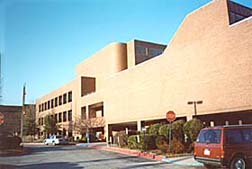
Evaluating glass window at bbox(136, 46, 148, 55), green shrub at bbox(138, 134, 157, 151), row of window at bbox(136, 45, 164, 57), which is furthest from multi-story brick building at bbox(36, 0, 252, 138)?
row of window at bbox(136, 45, 164, 57)

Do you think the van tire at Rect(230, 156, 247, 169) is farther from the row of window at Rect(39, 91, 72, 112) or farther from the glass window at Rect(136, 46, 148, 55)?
the row of window at Rect(39, 91, 72, 112)

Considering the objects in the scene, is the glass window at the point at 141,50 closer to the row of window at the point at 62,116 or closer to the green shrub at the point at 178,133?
the row of window at the point at 62,116

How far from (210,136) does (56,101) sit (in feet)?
195

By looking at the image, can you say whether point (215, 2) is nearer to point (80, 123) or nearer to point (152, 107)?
point (152, 107)

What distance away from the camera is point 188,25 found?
95.6ft

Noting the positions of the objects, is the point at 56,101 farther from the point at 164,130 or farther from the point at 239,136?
the point at 239,136

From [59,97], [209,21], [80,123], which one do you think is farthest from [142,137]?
[59,97]

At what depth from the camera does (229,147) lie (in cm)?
1094

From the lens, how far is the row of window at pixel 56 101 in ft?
202

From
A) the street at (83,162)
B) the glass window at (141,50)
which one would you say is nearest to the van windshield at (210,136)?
the street at (83,162)

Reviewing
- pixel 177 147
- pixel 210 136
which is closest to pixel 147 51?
pixel 177 147

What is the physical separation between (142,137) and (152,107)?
1125cm

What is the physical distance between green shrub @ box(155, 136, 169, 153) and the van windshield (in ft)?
24.2

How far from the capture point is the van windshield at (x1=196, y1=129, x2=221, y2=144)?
36.9 feet
